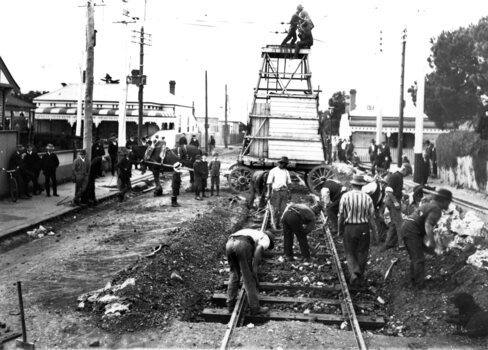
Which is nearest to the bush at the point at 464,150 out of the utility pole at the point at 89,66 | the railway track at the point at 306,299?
the railway track at the point at 306,299

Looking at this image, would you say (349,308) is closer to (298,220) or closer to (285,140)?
(298,220)

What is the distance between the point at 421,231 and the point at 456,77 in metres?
30.1

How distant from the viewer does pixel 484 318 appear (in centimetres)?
682

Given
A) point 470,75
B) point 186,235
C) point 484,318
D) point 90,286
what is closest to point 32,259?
point 90,286

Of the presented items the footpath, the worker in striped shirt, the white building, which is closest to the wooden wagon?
the footpath

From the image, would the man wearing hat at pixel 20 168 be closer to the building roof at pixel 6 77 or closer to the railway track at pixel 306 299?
the railway track at pixel 306 299

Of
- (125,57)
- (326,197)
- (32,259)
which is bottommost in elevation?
(32,259)

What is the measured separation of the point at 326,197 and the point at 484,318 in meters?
4.16

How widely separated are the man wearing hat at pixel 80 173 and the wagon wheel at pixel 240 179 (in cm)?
543

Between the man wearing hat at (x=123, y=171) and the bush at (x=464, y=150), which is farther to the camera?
the bush at (x=464, y=150)

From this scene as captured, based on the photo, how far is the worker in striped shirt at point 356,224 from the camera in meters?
8.76

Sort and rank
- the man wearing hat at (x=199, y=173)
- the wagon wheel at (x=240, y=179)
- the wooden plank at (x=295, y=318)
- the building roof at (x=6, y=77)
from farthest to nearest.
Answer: the building roof at (x=6, y=77) → the wagon wheel at (x=240, y=179) → the man wearing hat at (x=199, y=173) → the wooden plank at (x=295, y=318)

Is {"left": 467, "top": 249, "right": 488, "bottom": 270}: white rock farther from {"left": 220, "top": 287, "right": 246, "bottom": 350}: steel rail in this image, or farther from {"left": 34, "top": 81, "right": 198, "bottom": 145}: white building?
{"left": 34, "top": 81, "right": 198, "bottom": 145}: white building

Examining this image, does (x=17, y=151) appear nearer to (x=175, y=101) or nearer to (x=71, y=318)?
(x=71, y=318)
